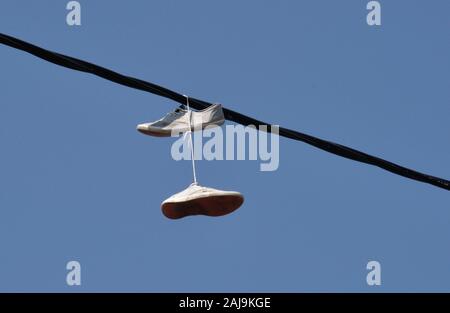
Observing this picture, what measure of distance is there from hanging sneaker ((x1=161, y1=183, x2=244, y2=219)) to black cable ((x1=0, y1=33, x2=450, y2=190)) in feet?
2.03

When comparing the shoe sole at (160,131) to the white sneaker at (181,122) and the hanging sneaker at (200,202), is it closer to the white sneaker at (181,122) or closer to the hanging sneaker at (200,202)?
the white sneaker at (181,122)

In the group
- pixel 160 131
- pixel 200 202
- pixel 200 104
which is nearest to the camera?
pixel 200 202

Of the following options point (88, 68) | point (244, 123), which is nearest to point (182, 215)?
point (244, 123)

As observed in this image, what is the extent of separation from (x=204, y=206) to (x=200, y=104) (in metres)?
0.81

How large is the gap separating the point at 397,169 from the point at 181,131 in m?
1.74

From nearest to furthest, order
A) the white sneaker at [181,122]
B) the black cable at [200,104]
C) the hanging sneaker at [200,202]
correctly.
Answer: the black cable at [200,104] → the hanging sneaker at [200,202] → the white sneaker at [181,122]

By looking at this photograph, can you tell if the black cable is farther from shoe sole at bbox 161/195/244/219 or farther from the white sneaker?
shoe sole at bbox 161/195/244/219

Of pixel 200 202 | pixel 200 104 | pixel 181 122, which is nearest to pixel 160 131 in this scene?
pixel 181 122

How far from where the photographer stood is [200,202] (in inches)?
270

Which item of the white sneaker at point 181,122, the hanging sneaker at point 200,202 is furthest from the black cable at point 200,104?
the hanging sneaker at point 200,202

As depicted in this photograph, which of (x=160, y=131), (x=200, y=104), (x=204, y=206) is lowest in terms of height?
(x=204, y=206)

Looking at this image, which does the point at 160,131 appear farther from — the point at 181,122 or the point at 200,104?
the point at 200,104

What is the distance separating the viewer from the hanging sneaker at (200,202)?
6.77 metres

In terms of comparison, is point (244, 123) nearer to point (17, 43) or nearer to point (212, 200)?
point (212, 200)
